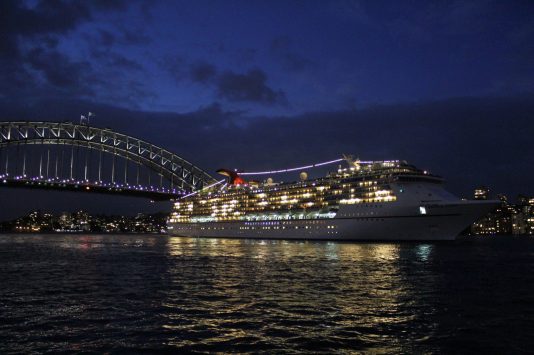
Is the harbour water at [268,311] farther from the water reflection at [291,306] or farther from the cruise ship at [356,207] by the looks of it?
the cruise ship at [356,207]

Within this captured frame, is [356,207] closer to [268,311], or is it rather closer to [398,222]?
[398,222]

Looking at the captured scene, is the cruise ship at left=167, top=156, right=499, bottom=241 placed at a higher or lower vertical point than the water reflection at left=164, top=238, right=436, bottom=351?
higher

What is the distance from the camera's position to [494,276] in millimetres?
29469

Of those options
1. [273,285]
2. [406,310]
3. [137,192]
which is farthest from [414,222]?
[137,192]

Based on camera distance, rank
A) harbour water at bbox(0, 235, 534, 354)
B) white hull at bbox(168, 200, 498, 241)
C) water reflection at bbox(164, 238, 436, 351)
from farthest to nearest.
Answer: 1. white hull at bbox(168, 200, 498, 241)
2. water reflection at bbox(164, 238, 436, 351)
3. harbour water at bbox(0, 235, 534, 354)

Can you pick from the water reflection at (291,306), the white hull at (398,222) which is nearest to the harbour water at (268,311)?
the water reflection at (291,306)

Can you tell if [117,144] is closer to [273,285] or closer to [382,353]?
[273,285]

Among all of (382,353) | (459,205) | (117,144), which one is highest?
(117,144)

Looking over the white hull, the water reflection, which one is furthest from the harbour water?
the white hull

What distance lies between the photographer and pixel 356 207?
241 feet

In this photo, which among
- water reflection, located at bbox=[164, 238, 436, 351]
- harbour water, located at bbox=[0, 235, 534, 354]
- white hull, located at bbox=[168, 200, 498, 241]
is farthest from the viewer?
white hull, located at bbox=[168, 200, 498, 241]

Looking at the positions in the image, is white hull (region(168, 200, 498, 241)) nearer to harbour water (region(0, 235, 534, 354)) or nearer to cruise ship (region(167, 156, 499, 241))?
cruise ship (region(167, 156, 499, 241))

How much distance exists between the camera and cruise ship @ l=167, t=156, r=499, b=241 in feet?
218

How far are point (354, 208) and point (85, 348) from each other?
2528 inches
